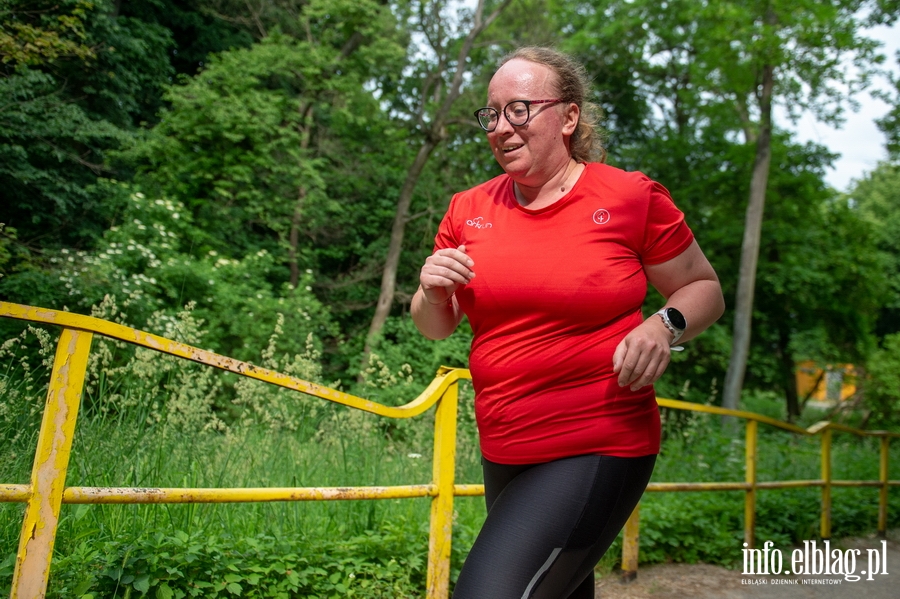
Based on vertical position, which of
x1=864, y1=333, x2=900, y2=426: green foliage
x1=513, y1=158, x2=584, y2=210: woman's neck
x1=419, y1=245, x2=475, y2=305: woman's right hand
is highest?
x1=864, y1=333, x2=900, y2=426: green foliage

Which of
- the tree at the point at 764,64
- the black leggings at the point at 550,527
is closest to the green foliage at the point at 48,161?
the black leggings at the point at 550,527

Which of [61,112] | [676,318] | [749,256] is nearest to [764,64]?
[749,256]

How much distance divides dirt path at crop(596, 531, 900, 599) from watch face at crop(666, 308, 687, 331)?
2.92 meters

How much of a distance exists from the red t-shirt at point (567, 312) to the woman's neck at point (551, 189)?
0.14 ft

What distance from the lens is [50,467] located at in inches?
80.0

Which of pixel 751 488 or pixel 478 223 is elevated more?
→ pixel 478 223

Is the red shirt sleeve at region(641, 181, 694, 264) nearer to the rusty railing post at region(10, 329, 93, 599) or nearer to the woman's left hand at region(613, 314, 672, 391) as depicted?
the woman's left hand at region(613, 314, 672, 391)

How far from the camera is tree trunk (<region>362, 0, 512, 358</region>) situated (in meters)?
17.3

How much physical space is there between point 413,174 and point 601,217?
1625 centimetres

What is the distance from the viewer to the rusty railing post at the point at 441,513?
3227mm

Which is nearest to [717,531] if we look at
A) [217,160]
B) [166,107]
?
[217,160]

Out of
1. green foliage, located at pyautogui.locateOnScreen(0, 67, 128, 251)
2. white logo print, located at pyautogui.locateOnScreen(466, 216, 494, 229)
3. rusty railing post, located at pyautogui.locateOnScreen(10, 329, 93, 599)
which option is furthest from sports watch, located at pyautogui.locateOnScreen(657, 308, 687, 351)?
green foliage, located at pyautogui.locateOnScreen(0, 67, 128, 251)

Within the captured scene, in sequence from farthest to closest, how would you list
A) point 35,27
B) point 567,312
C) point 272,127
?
point 272,127 → point 35,27 → point 567,312

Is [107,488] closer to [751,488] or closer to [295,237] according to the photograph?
[751,488]
